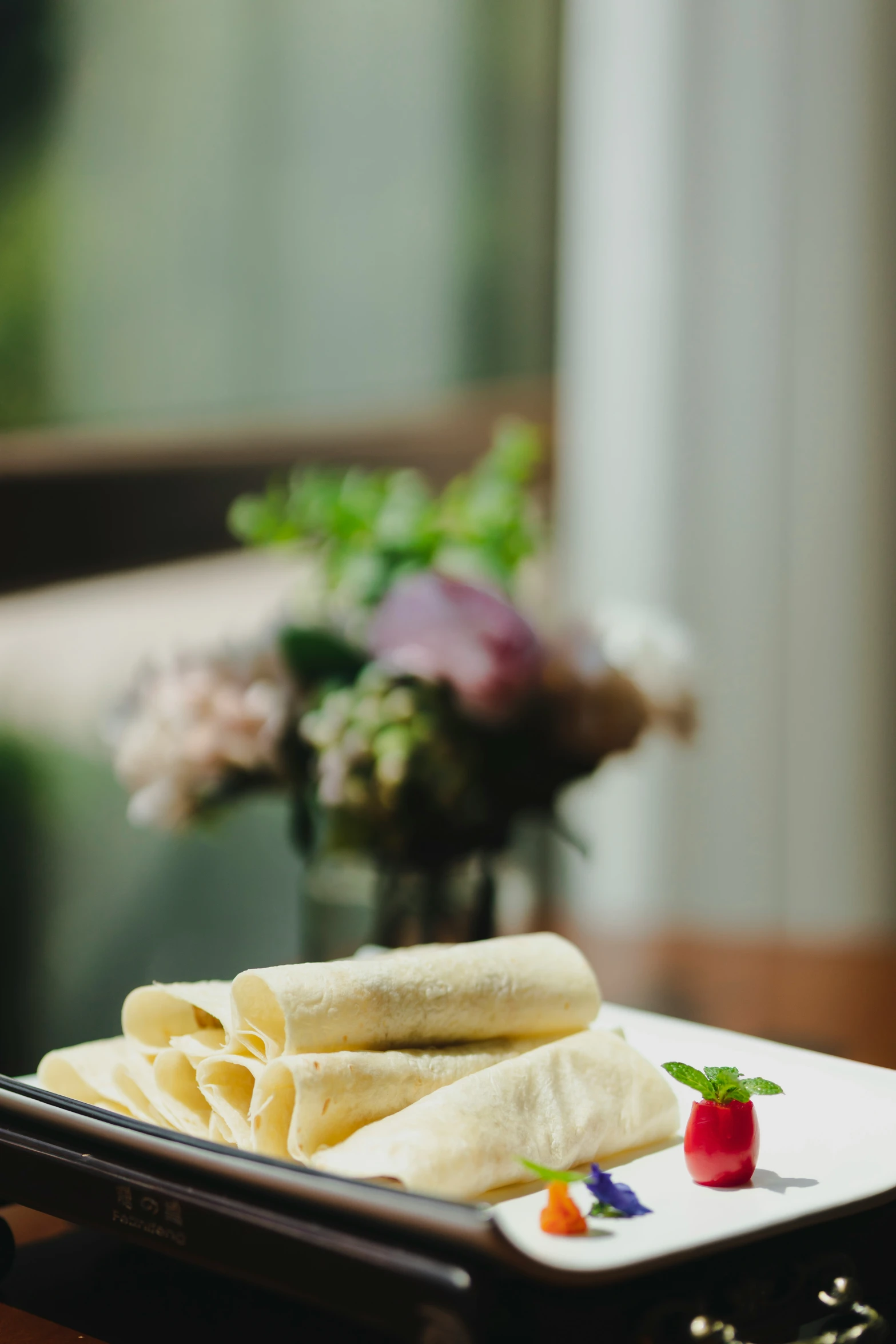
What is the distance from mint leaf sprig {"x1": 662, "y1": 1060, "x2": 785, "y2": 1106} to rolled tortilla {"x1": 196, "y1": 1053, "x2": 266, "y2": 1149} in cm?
13

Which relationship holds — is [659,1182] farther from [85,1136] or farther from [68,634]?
[68,634]

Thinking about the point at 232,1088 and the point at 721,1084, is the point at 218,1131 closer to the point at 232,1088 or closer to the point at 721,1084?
the point at 232,1088

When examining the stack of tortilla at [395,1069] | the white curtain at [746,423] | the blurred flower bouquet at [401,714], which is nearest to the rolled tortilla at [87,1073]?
the stack of tortilla at [395,1069]

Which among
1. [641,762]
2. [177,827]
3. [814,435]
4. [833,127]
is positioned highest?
[833,127]

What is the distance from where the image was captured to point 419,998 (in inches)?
17.3

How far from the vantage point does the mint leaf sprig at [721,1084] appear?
16.1 inches

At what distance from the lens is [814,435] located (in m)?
1.70

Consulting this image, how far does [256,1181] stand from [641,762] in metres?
1.47

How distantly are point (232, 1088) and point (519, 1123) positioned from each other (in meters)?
0.09

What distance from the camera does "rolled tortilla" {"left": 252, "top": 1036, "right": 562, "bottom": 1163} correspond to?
1.29 ft

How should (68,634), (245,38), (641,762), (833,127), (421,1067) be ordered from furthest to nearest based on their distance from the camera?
(641,762)
(833,127)
(245,38)
(68,634)
(421,1067)

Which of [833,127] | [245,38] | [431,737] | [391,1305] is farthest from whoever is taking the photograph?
[833,127]

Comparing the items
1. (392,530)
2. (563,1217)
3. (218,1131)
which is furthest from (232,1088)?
(392,530)

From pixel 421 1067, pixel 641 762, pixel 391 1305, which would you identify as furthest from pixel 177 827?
pixel 641 762
